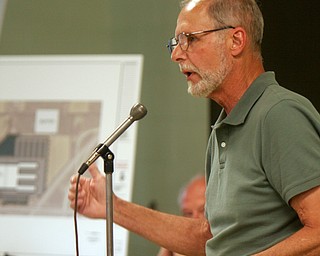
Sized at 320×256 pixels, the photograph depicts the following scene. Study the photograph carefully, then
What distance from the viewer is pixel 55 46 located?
4.36m

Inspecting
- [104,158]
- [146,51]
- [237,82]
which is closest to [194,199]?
[146,51]

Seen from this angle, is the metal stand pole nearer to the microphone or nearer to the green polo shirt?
the microphone

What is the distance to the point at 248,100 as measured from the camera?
1.71 m

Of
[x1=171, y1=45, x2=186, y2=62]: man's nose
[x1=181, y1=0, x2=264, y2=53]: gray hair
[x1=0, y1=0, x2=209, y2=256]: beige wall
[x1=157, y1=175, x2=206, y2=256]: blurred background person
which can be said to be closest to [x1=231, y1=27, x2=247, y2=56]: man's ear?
[x1=181, y1=0, x2=264, y2=53]: gray hair

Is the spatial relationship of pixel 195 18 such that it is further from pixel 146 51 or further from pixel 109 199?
pixel 146 51

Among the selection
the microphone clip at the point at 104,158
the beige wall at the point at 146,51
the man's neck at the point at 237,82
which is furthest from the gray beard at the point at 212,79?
the beige wall at the point at 146,51

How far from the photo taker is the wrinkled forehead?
1.78 m

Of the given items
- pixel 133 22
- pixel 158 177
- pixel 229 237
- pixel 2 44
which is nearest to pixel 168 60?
pixel 133 22

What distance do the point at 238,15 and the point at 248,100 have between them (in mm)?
253

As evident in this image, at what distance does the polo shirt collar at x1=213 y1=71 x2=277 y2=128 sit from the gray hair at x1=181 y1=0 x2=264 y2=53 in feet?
0.41

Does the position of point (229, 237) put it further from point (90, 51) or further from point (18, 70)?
point (90, 51)

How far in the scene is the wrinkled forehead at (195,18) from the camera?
1.78 meters

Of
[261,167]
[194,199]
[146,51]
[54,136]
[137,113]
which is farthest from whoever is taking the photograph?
[146,51]

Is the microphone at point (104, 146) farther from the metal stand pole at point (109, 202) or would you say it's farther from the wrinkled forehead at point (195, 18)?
the wrinkled forehead at point (195, 18)
